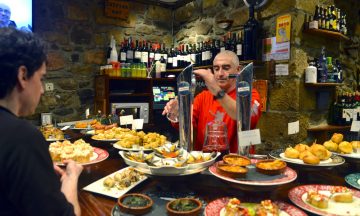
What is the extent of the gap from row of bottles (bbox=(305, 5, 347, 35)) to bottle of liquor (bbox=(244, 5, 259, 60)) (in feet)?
1.76

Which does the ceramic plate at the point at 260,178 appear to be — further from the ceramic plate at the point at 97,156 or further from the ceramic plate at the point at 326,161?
the ceramic plate at the point at 97,156

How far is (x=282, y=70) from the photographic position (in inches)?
124

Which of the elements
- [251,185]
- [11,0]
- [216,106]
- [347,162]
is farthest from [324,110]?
[11,0]

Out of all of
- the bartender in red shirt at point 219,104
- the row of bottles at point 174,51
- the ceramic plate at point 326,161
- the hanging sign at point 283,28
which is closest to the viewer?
the ceramic plate at point 326,161

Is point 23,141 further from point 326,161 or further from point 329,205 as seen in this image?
point 326,161

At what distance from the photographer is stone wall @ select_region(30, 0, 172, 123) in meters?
3.93

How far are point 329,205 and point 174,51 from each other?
4282 millimetres

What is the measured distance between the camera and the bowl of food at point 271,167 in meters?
1.11

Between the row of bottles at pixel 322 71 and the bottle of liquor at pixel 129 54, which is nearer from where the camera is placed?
the row of bottles at pixel 322 71

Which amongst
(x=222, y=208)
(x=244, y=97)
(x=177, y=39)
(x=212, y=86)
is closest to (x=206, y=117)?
(x=212, y=86)

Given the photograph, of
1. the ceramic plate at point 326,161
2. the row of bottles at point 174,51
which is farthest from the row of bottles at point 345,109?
the ceramic plate at point 326,161

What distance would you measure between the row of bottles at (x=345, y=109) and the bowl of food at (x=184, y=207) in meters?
3.07

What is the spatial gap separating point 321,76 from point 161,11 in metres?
2.94

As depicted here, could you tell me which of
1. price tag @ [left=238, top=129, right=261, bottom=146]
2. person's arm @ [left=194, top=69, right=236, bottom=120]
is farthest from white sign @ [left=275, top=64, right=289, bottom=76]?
price tag @ [left=238, top=129, right=261, bottom=146]
